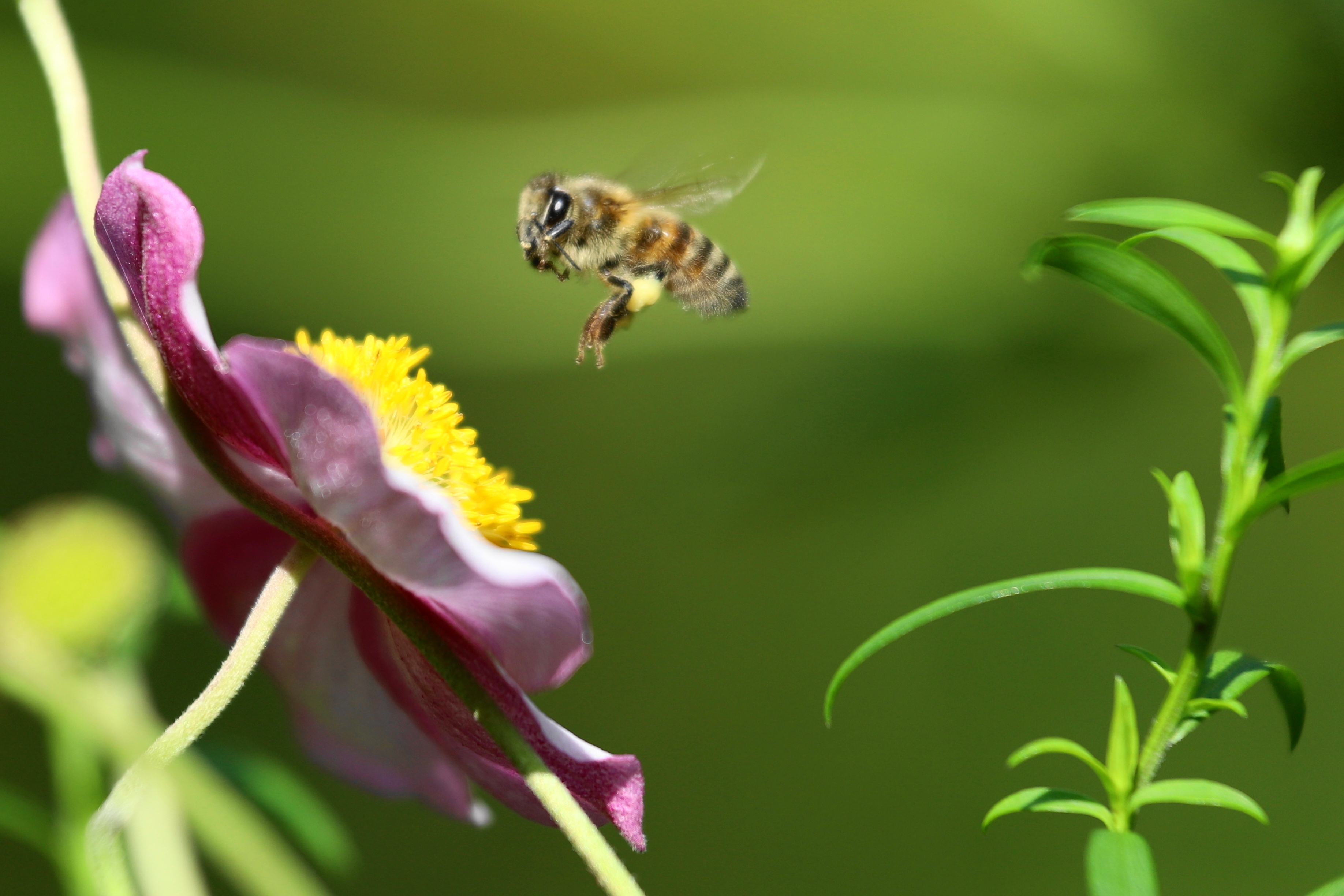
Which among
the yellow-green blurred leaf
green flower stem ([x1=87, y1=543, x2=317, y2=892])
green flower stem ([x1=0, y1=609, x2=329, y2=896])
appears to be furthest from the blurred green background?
green flower stem ([x1=87, y1=543, x2=317, y2=892])

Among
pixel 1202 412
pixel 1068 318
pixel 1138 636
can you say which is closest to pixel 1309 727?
pixel 1138 636

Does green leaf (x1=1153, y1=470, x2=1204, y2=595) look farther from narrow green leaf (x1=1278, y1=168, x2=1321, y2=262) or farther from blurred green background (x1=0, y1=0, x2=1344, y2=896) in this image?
blurred green background (x1=0, y1=0, x2=1344, y2=896)

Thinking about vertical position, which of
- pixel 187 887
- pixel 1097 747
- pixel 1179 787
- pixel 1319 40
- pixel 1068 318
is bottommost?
pixel 1097 747

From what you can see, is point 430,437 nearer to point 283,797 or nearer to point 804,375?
point 283,797

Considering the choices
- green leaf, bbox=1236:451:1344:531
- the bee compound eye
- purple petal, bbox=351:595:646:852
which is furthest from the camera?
the bee compound eye

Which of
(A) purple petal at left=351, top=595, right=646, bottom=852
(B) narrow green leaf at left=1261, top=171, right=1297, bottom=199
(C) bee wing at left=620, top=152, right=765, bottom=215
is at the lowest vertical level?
(A) purple petal at left=351, top=595, right=646, bottom=852

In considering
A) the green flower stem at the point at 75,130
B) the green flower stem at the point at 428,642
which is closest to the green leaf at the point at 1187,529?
the green flower stem at the point at 428,642

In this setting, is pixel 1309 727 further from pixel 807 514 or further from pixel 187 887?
pixel 187 887
